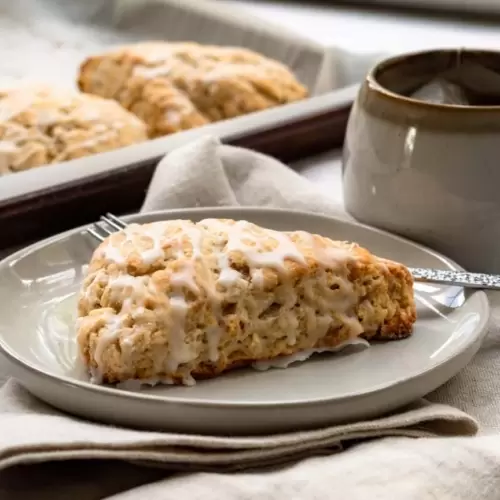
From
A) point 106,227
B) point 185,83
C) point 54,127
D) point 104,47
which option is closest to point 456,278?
point 106,227

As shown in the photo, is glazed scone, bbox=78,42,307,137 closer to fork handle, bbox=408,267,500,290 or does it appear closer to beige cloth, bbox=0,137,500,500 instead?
fork handle, bbox=408,267,500,290

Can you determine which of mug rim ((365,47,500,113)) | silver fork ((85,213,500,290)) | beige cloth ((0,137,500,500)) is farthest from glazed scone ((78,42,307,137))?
beige cloth ((0,137,500,500))

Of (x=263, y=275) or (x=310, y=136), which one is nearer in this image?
(x=263, y=275)

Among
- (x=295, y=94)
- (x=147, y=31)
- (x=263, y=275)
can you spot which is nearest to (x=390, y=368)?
(x=263, y=275)

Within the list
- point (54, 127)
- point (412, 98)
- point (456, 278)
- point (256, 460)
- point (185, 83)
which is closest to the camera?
point (256, 460)

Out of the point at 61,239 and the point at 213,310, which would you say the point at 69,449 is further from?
the point at 61,239

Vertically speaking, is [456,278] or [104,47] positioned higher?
[456,278]

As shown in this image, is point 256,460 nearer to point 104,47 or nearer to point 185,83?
point 185,83

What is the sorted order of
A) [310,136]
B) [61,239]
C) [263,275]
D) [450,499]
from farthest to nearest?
[310,136] → [61,239] → [263,275] → [450,499]
